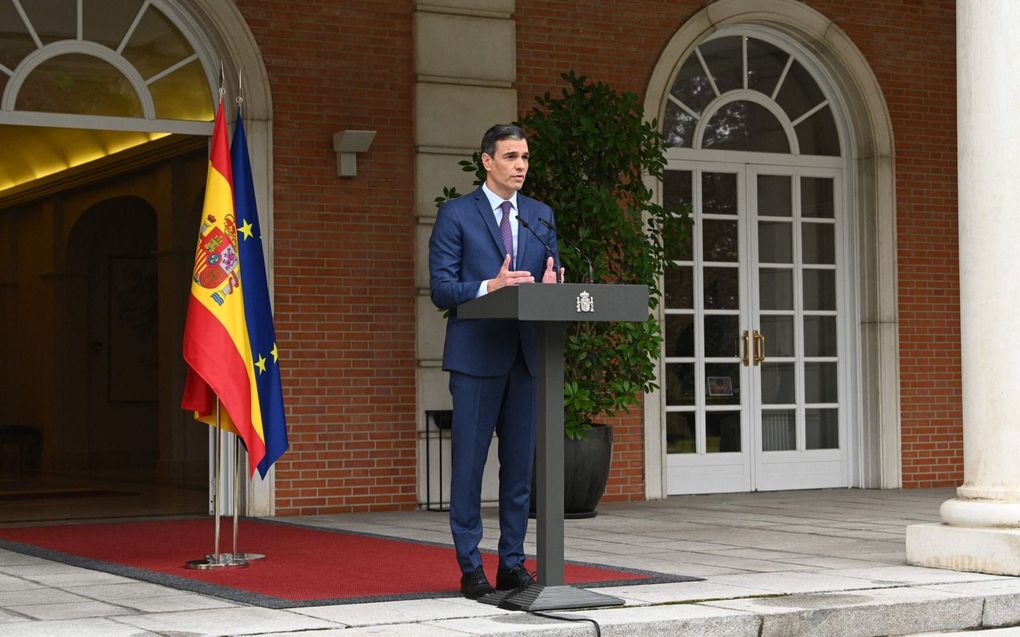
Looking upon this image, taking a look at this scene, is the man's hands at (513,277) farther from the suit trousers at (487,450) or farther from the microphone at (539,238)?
the suit trousers at (487,450)

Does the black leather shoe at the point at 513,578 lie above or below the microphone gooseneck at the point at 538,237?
below

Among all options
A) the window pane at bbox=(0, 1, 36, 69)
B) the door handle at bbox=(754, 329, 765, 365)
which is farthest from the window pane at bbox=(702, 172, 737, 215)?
the window pane at bbox=(0, 1, 36, 69)

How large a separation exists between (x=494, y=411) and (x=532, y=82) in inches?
192

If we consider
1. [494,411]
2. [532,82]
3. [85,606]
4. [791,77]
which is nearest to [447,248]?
[494,411]

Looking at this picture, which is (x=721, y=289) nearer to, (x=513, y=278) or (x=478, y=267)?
(x=478, y=267)

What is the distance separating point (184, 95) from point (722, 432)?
4.14 m

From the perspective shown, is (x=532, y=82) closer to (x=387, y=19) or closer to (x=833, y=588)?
(x=387, y=19)

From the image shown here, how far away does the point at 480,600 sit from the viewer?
201 inches

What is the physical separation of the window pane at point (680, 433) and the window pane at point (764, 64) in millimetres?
2319

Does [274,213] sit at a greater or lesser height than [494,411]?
greater

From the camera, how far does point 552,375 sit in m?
4.75

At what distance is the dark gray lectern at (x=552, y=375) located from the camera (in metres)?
4.57

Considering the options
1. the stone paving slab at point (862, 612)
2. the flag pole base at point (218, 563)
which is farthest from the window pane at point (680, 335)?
the stone paving slab at point (862, 612)

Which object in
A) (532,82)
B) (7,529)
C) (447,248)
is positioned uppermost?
(532,82)
